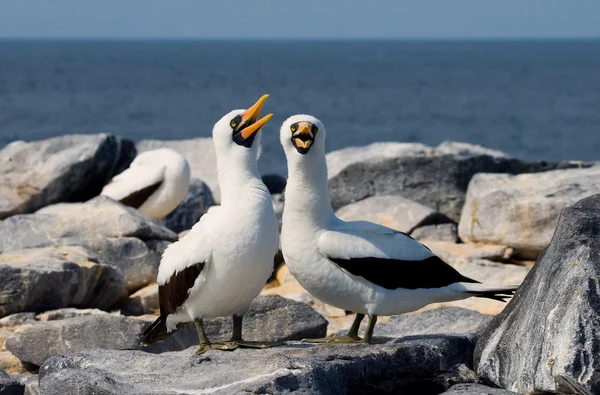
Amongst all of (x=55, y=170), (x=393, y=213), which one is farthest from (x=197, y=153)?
(x=393, y=213)

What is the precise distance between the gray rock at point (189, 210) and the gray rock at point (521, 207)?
4.08m

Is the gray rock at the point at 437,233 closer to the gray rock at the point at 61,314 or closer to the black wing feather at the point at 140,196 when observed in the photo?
the black wing feather at the point at 140,196

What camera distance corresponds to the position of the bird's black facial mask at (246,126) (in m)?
7.36

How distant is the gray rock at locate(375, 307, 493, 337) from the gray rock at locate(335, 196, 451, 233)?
397cm

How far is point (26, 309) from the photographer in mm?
10547

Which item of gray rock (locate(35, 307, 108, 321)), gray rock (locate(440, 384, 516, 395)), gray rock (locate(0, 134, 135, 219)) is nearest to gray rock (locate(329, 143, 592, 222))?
gray rock (locate(0, 134, 135, 219))

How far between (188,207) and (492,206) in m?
4.81

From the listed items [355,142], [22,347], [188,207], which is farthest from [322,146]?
[355,142]

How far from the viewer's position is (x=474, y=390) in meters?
6.85

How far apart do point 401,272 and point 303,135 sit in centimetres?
101

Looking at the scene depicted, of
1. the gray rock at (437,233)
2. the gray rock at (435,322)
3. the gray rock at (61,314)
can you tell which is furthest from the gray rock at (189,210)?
the gray rock at (435,322)

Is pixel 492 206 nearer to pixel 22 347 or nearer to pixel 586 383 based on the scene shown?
pixel 22 347

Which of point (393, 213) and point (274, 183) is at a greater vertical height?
point (393, 213)

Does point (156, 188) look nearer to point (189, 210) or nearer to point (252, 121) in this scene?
point (189, 210)
